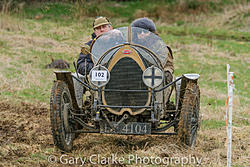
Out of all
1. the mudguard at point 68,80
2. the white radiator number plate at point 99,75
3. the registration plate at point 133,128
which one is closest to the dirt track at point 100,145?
the registration plate at point 133,128

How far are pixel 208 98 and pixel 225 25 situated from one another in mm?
19321

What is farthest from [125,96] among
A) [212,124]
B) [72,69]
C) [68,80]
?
[72,69]

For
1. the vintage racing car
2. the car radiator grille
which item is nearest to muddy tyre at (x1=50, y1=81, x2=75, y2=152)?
the vintage racing car

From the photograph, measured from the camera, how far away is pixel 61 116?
5.65m

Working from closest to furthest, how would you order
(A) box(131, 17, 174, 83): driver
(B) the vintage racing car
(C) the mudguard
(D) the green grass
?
(B) the vintage racing car → (C) the mudguard → (A) box(131, 17, 174, 83): driver → (D) the green grass

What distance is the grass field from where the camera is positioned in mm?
5812

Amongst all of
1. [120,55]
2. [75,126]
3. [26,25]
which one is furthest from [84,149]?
[26,25]

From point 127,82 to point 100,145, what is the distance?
3.50ft

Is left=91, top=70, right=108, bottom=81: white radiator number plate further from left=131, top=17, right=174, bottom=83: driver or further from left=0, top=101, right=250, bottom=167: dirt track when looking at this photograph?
left=0, top=101, right=250, bottom=167: dirt track

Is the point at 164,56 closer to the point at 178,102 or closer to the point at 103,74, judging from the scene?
the point at 178,102

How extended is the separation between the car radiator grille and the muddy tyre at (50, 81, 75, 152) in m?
0.61

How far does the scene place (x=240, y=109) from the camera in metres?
9.53

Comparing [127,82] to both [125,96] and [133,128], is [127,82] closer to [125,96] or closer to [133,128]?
[125,96]

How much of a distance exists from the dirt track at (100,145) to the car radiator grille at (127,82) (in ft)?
2.15
